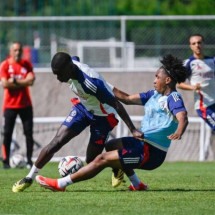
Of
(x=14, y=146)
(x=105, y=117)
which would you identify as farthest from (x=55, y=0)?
(x=105, y=117)

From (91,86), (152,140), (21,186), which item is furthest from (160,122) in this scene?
(21,186)

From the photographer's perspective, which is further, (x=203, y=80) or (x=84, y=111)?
(x=203, y=80)

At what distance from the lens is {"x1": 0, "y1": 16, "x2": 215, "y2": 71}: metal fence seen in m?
21.3

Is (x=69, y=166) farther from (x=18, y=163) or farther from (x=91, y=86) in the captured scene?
(x=18, y=163)

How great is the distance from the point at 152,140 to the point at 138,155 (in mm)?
249

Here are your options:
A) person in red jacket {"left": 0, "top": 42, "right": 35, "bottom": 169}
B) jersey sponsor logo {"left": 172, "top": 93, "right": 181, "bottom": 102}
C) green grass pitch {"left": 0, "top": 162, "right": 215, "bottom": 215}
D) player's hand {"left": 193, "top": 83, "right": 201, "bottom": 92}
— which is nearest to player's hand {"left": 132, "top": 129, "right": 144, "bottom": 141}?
jersey sponsor logo {"left": 172, "top": 93, "right": 181, "bottom": 102}

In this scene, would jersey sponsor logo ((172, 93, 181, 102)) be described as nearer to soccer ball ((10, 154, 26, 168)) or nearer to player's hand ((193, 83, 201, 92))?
player's hand ((193, 83, 201, 92))

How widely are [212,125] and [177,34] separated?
6.52 meters

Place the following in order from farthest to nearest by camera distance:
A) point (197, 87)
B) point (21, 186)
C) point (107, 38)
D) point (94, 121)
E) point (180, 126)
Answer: point (107, 38) → point (197, 87) → point (94, 121) → point (21, 186) → point (180, 126)

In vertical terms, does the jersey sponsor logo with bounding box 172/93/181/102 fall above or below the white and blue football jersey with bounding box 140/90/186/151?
above

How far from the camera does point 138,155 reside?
1129 centimetres

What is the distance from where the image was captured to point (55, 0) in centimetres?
2495

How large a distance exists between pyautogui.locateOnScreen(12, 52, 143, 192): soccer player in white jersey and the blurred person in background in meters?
4.28

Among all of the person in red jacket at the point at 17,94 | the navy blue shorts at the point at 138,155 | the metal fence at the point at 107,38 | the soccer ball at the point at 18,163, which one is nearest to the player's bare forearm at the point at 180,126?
the navy blue shorts at the point at 138,155
